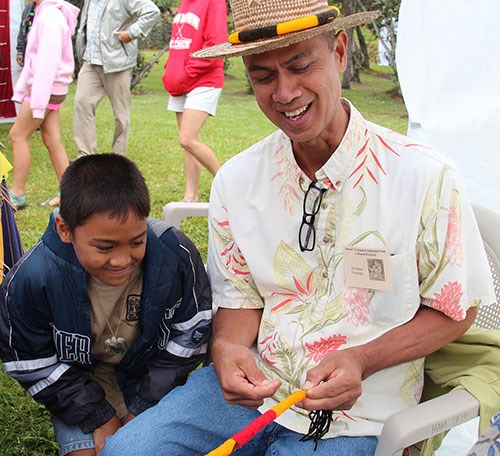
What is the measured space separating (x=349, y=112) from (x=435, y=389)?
810 millimetres

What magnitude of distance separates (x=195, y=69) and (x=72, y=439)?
3549 millimetres

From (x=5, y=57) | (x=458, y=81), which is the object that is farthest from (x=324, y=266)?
(x=5, y=57)

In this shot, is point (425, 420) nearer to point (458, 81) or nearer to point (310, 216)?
point (310, 216)

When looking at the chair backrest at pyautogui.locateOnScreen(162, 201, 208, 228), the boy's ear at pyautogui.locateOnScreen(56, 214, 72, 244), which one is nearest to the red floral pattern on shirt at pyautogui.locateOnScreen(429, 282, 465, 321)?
the boy's ear at pyautogui.locateOnScreen(56, 214, 72, 244)

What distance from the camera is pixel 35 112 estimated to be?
5.32 meters

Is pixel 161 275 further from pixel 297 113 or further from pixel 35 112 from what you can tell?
pixel 35 112

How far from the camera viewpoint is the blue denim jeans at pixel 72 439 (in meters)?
2.09

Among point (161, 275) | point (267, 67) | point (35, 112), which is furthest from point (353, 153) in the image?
point (35, 112)

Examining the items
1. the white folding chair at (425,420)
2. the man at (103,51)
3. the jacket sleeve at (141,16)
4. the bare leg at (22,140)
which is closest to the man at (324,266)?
the white folding chair at (425,420)

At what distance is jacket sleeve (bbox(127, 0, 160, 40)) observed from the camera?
626 cm

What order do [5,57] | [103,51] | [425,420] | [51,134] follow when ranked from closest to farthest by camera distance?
[425,420]
[51,134]
[103,51]
[5,57]

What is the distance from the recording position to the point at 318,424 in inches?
69.1

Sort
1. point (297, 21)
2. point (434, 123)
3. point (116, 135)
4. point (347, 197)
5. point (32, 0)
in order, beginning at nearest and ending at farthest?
point (297, 21) < point (347, 197) < point (434, 123) < point (32, 0) < point (116, 135)

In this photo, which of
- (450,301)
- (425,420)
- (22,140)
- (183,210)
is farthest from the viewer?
(22,140)
